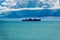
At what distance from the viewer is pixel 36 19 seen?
314 cm

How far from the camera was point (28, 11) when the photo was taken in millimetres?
3252

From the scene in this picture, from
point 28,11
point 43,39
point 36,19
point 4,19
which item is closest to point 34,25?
point 36,19

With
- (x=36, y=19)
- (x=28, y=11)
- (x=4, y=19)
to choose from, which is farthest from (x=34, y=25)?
(x=4, y=19)

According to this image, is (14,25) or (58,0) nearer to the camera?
(14,25)

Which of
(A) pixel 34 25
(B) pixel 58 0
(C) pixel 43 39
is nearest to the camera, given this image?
(C) pixel 43 39

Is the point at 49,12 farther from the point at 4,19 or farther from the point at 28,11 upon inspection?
the point at 4,19

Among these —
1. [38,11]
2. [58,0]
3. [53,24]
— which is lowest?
[53,24]

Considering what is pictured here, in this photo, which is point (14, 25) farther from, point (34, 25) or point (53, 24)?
point (53, 24)

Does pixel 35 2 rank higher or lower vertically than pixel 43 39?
higher

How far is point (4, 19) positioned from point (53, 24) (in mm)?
958

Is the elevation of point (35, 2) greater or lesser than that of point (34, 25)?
greater

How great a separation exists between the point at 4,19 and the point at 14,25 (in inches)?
12.5

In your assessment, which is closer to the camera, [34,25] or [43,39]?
[43,39]

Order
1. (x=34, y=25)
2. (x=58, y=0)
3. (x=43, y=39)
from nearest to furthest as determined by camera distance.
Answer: (x=43, y=39) < (x=34, y=25) < (x=58, y=0)
